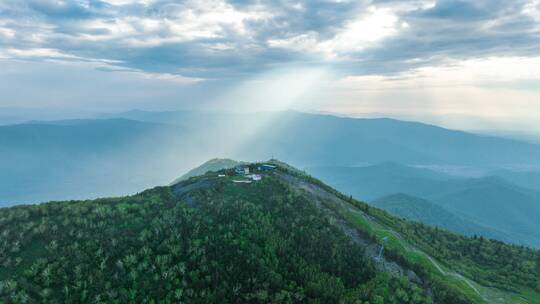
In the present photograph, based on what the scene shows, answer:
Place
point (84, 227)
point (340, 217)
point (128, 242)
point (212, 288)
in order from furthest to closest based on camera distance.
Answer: point (340, 217), point (84, 227), point (128, 242), point (212, 288)

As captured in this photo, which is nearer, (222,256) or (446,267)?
(222,256)

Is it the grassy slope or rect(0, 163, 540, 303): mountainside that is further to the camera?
the grassy slope

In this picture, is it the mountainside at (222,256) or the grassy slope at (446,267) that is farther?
the grassy slope at (446,267)

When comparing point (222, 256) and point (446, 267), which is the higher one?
point (222, 256)

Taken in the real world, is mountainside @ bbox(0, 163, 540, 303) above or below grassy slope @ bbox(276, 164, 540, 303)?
above

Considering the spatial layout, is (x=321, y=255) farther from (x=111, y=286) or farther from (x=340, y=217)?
(x=111, y=286)

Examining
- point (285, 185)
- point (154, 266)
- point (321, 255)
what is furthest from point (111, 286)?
point (285, 185)

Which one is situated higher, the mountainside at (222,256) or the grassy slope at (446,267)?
the mountainside at (222,256)

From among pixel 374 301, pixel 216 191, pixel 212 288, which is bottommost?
pixel 374 301
